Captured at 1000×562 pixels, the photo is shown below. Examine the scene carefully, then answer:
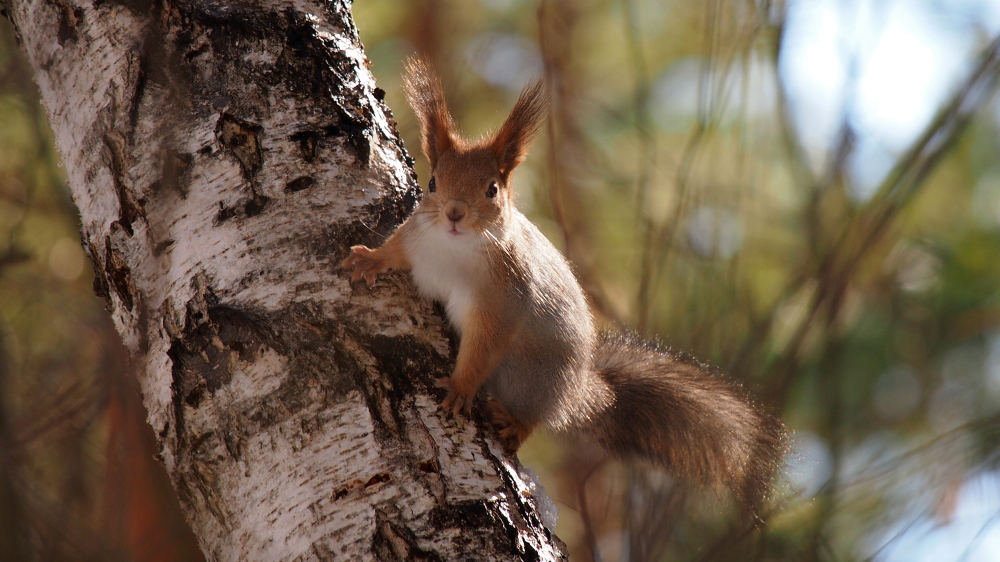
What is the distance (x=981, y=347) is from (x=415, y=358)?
7.50 ft

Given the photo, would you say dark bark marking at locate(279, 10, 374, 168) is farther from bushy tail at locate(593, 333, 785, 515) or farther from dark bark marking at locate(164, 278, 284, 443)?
bushy tail at locate(593, 333, 785, 515)

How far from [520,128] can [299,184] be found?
62cm

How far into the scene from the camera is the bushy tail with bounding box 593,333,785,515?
1.87 meters

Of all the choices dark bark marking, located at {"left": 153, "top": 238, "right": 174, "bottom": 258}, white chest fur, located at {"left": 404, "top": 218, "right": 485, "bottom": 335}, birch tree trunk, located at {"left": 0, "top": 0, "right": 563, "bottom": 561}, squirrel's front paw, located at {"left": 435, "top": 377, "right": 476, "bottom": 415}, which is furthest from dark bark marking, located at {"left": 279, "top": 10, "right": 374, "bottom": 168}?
squirrel's front paw, located at {"left": 435, "top": 377, "right": 476, "bottom": 415}

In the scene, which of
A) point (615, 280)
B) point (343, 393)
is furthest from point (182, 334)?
point (615, 280)

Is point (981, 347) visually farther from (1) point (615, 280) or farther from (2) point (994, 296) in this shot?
(1) point (615, 280)

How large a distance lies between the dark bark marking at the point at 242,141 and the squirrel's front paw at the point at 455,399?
1.59ft

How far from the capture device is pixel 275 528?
1112mm

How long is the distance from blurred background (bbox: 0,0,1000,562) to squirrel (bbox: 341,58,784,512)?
0.38 ft

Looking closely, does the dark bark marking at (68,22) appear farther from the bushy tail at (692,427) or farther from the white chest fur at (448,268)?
the bushy tail at (692,427)

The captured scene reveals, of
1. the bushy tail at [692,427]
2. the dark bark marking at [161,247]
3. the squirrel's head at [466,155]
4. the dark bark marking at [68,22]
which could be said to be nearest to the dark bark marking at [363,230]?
the squirrel's head at [466,155]

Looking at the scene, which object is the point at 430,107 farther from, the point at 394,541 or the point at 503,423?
the point at 394,541

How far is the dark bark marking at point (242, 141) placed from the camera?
4.48ft

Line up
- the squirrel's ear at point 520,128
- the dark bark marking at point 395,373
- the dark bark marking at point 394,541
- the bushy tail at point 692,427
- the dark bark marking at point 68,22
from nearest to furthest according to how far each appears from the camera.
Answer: the dark bark marking at point 394,541
the dark bark marking at point 395,373
the dark bark marking at point 68,22
the squirrel's ear at point 520,128
the bushy tail at point 692,427
